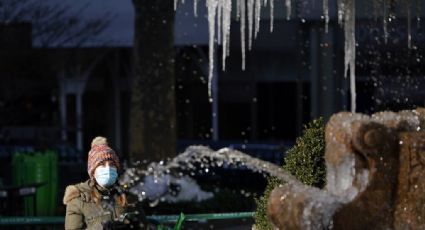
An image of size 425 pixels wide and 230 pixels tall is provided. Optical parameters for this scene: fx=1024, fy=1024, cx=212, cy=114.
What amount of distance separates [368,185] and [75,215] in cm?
189

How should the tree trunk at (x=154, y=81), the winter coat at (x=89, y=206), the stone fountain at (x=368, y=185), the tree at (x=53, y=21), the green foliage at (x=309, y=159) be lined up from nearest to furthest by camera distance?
the stone fountain at (x=368, y=185), the winter coat at (x=89, y=206), the green foliage at (x=309, y=159), the tree trunk at (x=154, y=81), the tree at (x=53, y=21)

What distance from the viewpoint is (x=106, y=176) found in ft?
20.4

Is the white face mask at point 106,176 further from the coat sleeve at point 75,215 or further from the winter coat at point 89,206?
the coat sleeve at point 75,215

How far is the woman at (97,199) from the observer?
20.4ft

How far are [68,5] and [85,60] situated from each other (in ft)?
6.41

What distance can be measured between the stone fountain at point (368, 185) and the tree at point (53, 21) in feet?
47.3

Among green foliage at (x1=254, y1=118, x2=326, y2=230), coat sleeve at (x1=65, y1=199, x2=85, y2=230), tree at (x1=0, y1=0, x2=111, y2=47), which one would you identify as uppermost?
tree at (x1=0, y1=0, x2=111, y2=47)

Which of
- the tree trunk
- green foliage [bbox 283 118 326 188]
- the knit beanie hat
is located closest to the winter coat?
the knit beanie hat

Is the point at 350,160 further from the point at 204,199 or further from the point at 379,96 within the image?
the point at 379,96

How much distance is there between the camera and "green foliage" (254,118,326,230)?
713 centimetres

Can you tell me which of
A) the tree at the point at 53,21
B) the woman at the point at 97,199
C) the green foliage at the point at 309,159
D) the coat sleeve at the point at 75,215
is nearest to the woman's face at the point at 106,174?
the woman at the point at 97,199

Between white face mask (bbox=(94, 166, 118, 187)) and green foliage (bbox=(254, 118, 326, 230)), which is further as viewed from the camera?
green foliage (bbox=(254, 118, 326, 230))

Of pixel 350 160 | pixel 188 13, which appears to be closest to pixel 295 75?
pixel 188 13

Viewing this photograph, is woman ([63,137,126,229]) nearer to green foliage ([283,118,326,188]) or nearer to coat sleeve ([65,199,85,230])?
coat sleeve ([65,199,85,230])
